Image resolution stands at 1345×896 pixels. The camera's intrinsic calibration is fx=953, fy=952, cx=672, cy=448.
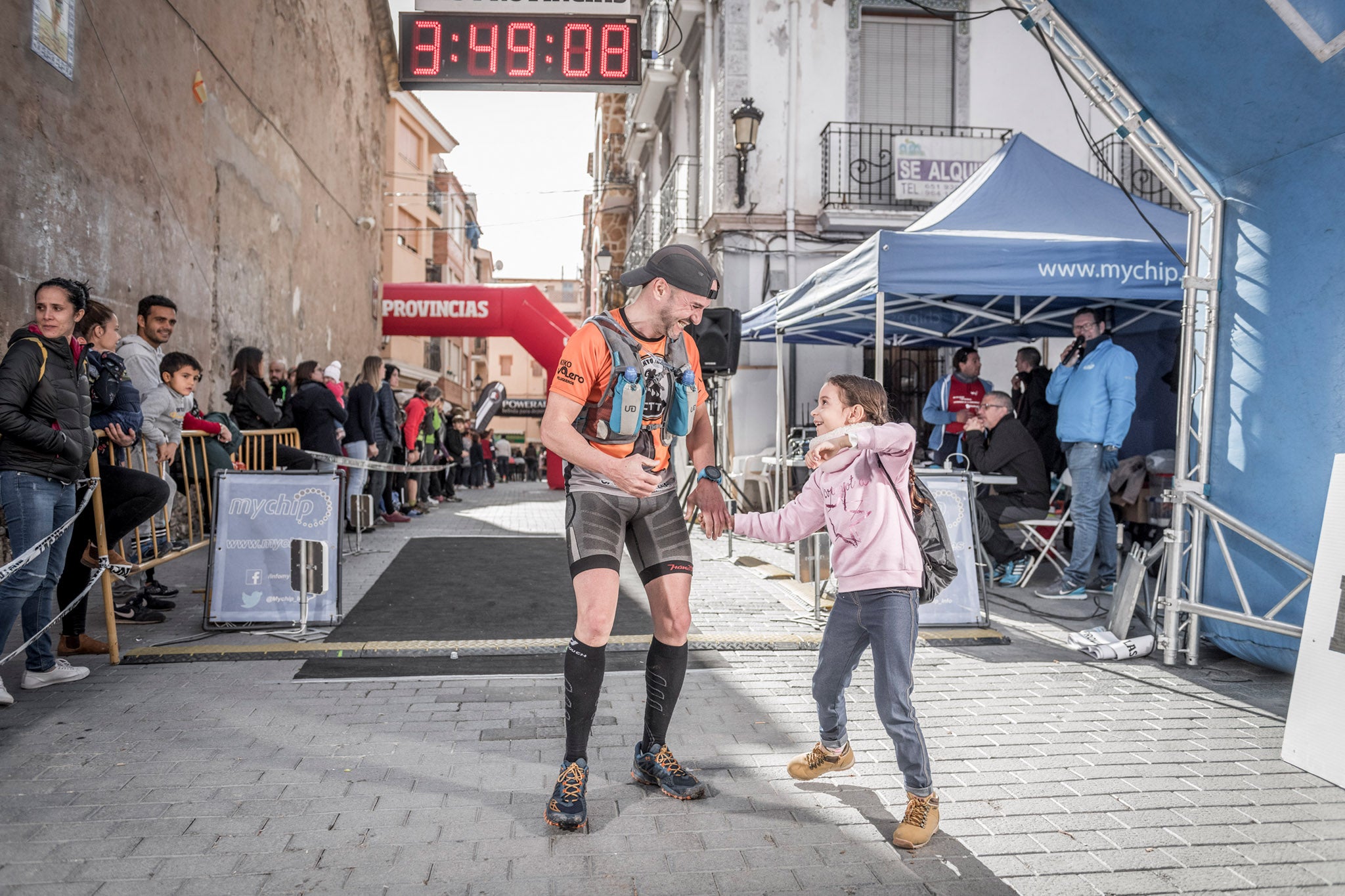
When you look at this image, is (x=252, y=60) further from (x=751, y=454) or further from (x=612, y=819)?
(x=612, y=819)

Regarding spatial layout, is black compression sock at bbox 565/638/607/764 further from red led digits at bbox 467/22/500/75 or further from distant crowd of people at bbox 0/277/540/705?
red led digits at bbox 467/22/500/75

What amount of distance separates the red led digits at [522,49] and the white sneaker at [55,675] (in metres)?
6.88

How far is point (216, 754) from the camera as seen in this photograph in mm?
3750

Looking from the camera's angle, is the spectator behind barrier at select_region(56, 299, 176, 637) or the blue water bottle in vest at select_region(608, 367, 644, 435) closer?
the blue water bottle in vest at select_region(608, 367, 644, 435)

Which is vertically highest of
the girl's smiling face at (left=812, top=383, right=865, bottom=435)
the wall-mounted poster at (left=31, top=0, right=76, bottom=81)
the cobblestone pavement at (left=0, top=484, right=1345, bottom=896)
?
the wall-mounted poster at (left=31, top=0, right=76, bottom=81)

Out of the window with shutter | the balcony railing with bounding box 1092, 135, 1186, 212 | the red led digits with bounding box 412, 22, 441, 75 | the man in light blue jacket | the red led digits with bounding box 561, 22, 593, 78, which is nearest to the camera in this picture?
the man in light blue jacket

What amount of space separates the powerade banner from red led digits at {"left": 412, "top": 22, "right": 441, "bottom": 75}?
5.14m

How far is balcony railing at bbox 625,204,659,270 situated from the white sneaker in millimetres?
16463

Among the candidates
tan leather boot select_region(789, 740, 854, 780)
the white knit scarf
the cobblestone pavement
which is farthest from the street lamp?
tan leather boot select_region(789, 740, 854, 780)

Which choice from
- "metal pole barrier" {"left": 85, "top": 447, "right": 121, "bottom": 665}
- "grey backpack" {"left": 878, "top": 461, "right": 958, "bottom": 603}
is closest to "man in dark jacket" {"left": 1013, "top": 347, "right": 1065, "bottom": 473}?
"grey backpack" {"left": 878, "top": 461, "right": 958, "bottom": 603}

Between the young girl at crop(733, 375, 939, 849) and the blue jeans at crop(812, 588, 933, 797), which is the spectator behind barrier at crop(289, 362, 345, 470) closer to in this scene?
the young girl at crop(733, 375, 939, 849)

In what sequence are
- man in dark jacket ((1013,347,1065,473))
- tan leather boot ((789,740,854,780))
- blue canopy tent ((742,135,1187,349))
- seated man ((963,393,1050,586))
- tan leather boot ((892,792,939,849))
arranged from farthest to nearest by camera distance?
1. man in dark jacket ((1013,347,1065,473))
2. seated man ((963,393,1050,586))
3. blue canopy tent ((742,135,1187,349))
4. tan leather boot ((789,740,854,780))
5. tan leather boot ((892,792,939,849))

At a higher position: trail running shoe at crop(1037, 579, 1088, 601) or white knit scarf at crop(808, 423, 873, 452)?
white knit scarf at crop(808, 423, 873, 452)

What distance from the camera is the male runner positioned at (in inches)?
125
